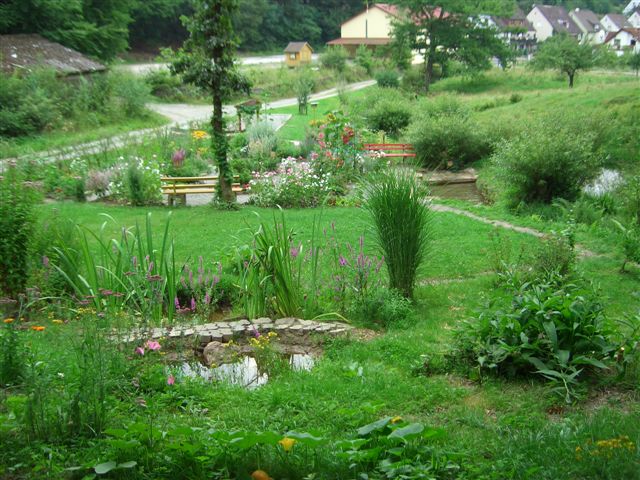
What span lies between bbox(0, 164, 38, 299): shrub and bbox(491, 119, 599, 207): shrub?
34.1 ft

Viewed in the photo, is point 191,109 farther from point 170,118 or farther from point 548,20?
point 548,20

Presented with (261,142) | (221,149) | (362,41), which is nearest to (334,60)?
(362,41)

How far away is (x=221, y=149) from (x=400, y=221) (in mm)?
6967

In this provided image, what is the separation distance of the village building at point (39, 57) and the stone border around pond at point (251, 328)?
2322 cm

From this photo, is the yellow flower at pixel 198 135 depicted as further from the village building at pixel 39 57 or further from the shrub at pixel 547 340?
the shrub at pixel 547 340

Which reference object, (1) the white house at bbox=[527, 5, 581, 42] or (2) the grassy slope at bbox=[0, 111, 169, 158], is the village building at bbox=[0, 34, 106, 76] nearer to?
(2) the grassy slope at bbox=[0, 111, 169, 158]

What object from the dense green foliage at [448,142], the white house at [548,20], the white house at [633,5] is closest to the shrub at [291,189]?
the dense green foliage at [448,142]

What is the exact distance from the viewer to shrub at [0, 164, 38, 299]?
6852 mm

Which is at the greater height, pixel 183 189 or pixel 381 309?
pixel 183 189

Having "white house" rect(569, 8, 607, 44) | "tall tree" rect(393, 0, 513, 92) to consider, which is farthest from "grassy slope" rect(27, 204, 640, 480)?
"white house" rect(569, 8, 607, 44)

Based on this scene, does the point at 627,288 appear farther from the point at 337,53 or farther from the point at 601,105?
the point at 337,53

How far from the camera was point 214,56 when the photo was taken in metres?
12.5

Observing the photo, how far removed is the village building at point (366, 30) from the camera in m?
64.2

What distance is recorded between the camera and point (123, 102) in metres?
27.9
